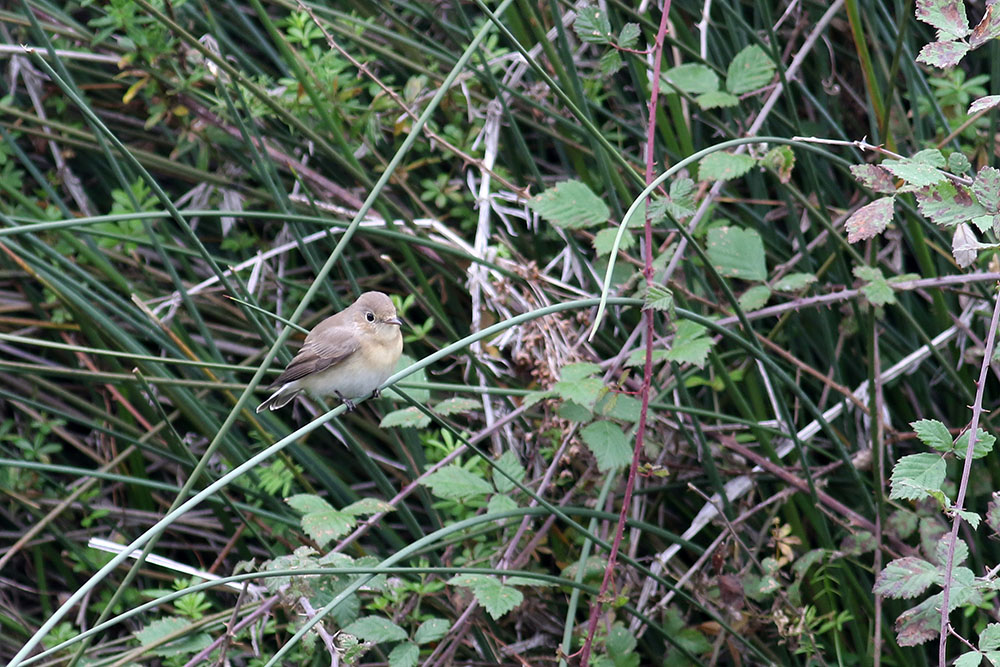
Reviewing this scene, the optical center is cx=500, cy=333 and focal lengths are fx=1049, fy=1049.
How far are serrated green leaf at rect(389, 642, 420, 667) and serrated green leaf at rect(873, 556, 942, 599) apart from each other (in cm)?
101

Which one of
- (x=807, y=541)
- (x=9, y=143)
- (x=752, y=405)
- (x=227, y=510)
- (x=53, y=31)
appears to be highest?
(x=53, y=31)

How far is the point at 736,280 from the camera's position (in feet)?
10.9

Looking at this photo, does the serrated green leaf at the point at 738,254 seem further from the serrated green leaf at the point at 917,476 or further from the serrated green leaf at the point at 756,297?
the serrated green leaf at the point at 917,476

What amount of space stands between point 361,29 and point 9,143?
117cm

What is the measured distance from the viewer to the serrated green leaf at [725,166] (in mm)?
2541

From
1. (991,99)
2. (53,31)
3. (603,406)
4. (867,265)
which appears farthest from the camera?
(53,31)

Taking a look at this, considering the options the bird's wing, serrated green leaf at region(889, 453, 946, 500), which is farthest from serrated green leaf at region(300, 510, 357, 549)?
serrated green leaf at region(889, 453, 946, 500)

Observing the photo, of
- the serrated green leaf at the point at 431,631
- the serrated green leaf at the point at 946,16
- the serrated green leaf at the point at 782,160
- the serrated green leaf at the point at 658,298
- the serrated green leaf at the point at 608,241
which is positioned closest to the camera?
the serrated green leaf at the point at 946,16

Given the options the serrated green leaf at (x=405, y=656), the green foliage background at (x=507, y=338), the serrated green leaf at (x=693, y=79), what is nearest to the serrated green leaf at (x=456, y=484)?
the green foliage background at (x=507, y=338)

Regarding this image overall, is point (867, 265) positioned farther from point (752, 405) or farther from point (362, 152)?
point (362, 152)

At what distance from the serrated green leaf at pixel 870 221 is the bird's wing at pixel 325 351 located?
4.57 feet

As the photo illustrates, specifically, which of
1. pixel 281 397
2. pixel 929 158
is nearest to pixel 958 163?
pixel 929 158

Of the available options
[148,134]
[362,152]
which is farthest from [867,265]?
[148,134]

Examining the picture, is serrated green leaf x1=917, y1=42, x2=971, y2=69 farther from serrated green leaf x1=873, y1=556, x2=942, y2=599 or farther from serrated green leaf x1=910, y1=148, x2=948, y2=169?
serrated green leaf x1=873, y1=556, x2=942, y2=599
